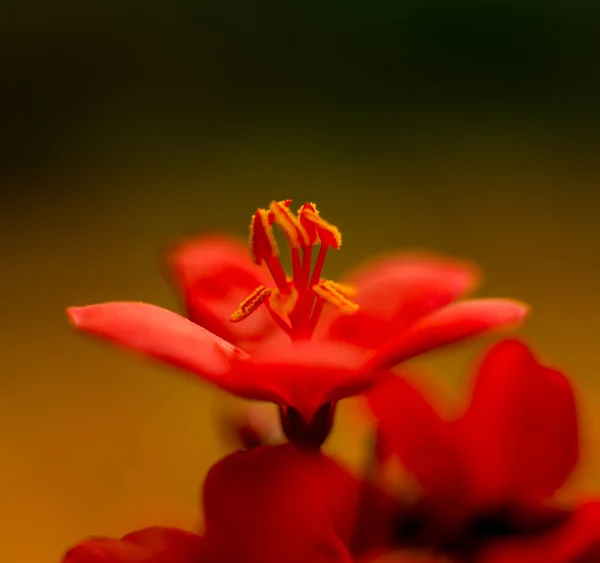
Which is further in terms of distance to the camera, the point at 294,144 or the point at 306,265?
the point at 294,144

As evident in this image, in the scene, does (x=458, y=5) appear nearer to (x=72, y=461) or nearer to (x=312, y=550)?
(x=72, y=461)

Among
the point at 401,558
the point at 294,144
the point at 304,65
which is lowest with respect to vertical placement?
the point at 401,558

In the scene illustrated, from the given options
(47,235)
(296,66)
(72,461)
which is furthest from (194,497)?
(296,66)

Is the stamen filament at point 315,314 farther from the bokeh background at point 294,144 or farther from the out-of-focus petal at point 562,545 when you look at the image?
the bokeh background at point 294,144

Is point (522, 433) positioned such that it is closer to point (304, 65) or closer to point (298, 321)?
point (298, 321)

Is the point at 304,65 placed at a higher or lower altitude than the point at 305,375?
higher

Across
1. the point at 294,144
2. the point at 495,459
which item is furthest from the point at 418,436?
the point at 294,144

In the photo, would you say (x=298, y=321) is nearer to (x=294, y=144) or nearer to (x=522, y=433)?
(x=522, y=433)
